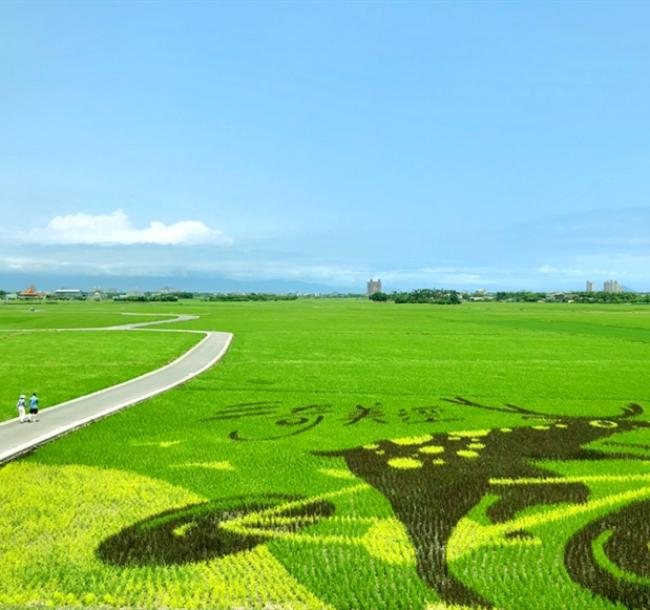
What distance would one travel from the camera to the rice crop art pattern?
8.16m

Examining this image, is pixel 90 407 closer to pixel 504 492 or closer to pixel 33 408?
pixel 33 408

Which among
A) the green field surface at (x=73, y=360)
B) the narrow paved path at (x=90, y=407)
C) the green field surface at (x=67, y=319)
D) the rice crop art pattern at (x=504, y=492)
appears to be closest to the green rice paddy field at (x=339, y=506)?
the rice crop art pattern at (x=504, y=492)

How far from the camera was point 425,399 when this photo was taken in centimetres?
2188

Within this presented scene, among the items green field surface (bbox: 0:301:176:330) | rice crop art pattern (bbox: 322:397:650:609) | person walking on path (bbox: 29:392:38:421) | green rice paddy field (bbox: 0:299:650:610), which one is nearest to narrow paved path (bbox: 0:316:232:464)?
person walking on path (bbox: 29:392:38:421)

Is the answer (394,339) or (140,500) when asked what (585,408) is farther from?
(394,339)

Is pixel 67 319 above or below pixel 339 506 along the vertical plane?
above

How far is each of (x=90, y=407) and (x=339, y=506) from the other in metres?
12.2

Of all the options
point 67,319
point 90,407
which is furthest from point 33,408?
point 67,319

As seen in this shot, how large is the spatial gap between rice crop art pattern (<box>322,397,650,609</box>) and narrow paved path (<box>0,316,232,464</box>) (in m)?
8.39

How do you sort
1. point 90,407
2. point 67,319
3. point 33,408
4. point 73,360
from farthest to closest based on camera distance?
1. point 67,319
2. point 73,360
3. point 90,407
4. point 33,408

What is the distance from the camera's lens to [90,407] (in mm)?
19500

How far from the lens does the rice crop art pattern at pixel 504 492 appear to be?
8156 millimetres

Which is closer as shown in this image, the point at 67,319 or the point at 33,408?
the point at 33,408

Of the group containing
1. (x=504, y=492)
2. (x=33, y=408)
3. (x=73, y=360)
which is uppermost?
(x=33, y=408)
